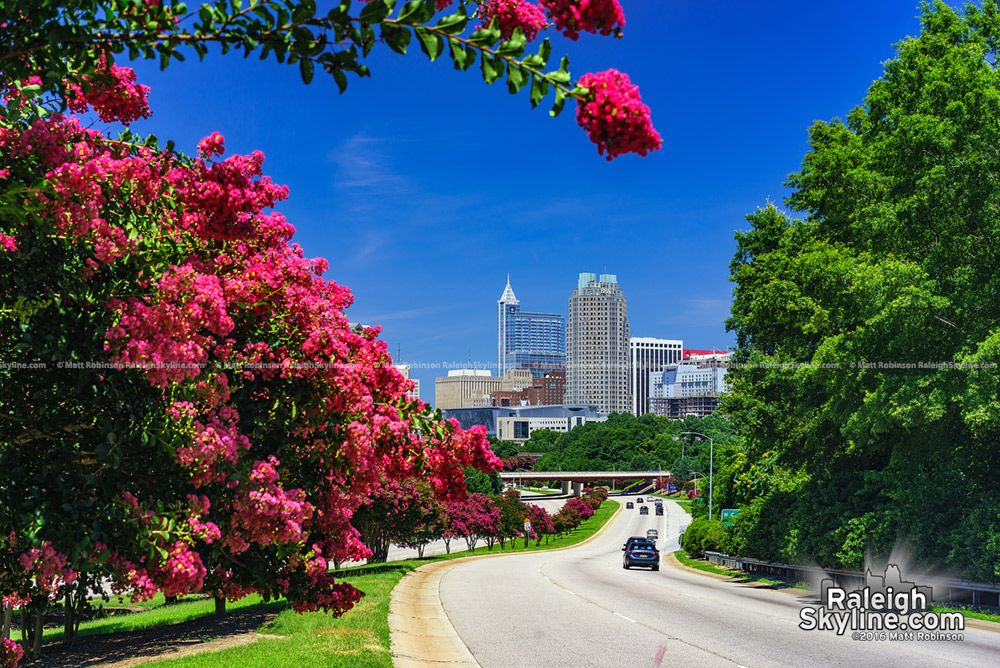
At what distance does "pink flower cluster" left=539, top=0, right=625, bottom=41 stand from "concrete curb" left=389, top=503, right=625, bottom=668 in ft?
34.6

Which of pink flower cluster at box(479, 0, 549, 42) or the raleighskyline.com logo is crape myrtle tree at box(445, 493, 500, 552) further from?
pink flower cluster at box(479, 0, 549, 42)

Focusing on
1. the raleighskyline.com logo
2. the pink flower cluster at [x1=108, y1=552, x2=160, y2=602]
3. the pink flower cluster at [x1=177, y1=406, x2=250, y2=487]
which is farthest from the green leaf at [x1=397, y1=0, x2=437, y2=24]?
the raleighskyline.com logo

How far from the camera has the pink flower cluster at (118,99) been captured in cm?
580

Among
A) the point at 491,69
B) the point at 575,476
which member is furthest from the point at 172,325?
the point at 575,476

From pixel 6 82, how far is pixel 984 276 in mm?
21421

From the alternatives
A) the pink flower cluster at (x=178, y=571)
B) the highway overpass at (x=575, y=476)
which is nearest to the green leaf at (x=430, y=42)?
the pink flower cluster at (x=178, y=571)

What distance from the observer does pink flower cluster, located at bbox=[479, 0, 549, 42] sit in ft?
12.6

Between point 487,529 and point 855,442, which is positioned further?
point 487,529

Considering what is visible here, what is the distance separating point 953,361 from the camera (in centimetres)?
1967

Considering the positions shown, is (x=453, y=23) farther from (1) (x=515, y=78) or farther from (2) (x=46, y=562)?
(2) (x=46, y=562)

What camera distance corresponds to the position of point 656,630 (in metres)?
16.4

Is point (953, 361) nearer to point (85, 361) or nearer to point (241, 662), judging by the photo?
point (241, 662)

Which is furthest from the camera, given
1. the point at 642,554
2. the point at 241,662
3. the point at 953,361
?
the point at 642,554

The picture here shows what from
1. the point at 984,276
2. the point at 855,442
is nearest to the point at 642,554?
the point at 855,442
